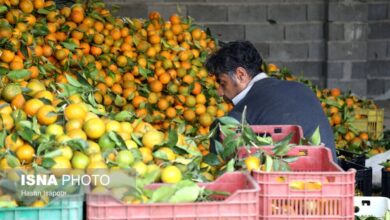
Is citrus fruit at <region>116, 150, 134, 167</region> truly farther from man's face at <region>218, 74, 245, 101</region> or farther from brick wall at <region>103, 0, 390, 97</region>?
brick wall at <region>103, 0, 390, 97</region>

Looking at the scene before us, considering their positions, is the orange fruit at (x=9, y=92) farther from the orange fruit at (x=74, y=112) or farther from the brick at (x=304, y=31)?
the brick at (x=304, y=31)

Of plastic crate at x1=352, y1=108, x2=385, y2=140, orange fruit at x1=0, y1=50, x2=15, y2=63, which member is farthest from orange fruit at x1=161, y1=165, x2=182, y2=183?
plastic crate at x1=352, y1=108, x2=385, y2=140

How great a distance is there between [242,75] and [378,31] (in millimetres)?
4712

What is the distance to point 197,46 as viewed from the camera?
5.11 metres

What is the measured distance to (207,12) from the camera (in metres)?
7.45

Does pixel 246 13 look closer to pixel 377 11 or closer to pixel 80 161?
pixel 377 11

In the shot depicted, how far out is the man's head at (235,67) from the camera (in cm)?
360

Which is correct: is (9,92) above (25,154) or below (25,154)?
above

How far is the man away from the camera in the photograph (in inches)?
130

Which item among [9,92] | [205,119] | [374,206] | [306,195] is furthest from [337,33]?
[306,195]

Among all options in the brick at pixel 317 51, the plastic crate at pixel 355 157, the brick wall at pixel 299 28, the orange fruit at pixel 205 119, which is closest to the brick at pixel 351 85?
the brick wall at pixel 299 28

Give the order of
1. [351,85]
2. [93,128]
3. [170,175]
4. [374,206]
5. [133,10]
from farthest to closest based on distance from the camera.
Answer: [351,85]
[133,10]
[374,206]
[93,128]
[170,175]

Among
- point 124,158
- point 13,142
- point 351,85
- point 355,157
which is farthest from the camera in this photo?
point 351,85

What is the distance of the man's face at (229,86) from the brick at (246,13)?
3.91 metres
